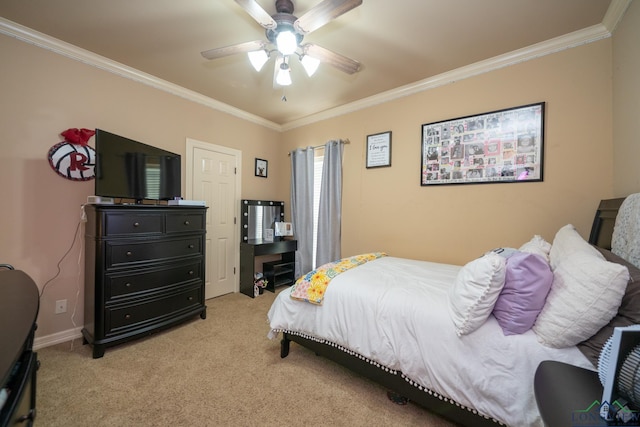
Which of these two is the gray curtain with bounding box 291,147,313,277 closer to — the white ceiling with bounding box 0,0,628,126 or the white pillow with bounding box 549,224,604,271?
the white ceiling with bounding box 0,0,628,126

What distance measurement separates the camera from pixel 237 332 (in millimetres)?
2455

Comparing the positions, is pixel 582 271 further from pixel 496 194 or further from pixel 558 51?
pixel 558 51

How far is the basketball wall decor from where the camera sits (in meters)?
2.22

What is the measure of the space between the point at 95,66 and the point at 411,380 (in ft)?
12.5

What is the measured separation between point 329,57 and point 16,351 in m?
2.22

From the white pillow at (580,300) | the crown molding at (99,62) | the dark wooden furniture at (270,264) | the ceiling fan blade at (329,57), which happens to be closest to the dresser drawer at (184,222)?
the dark wooden furniture at (270,264)

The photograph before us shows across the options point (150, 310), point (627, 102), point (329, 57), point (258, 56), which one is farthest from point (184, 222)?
point (627, 102)

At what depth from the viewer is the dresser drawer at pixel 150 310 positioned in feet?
6.73

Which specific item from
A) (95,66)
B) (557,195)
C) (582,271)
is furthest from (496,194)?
(95,66)

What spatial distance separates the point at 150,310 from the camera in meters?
2.26

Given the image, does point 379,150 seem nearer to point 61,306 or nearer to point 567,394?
point 567,394

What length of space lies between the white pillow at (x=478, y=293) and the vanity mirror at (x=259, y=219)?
298cm

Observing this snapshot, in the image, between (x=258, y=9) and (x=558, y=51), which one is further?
(x=558, y=51)

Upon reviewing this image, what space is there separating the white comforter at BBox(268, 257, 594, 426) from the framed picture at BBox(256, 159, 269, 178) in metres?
2.51
